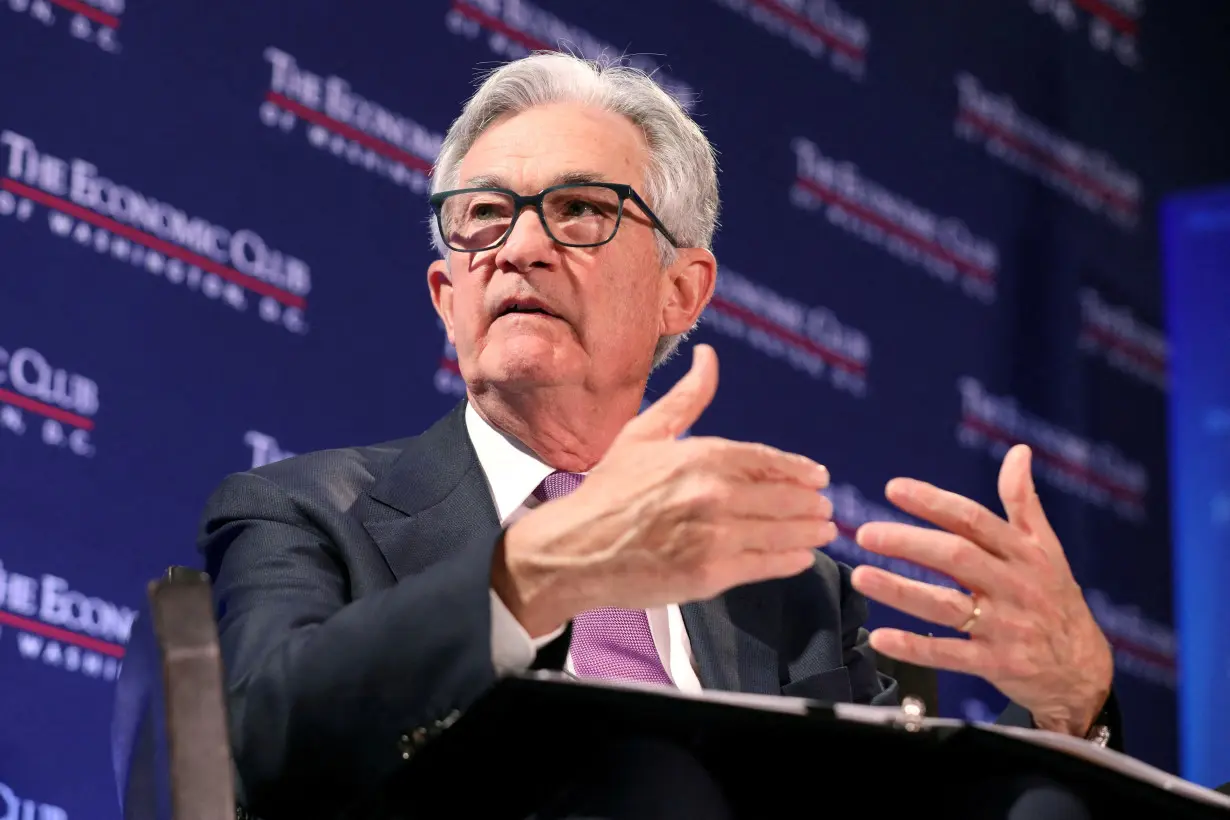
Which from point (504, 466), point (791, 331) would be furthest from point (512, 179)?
point (791, 331)

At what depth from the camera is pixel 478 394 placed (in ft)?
7.61

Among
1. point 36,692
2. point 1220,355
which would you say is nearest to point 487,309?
point 36,692

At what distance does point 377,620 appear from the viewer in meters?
1.55

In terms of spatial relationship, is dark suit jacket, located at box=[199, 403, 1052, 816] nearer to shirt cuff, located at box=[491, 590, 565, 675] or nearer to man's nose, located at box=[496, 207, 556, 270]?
shirt cuff, located at box=[491, 590, 565, 675]

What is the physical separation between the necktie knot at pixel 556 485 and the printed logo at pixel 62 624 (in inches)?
33.5

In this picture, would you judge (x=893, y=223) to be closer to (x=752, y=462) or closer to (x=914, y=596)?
(x=914, y=596)

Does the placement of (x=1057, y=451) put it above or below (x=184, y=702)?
above

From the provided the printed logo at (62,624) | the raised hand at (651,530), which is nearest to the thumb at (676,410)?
the raised hand at (651,530)

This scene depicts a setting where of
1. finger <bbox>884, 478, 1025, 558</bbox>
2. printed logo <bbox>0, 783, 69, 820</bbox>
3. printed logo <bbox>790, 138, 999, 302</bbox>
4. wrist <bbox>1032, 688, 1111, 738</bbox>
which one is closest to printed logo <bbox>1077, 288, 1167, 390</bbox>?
printed logo <bbox>790, 138, 999, 302</bbox>

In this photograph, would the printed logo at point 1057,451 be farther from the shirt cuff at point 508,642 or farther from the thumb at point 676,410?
the shirt cuff at point 508,642

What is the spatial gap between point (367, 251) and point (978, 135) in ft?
6.63

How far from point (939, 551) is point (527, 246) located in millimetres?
792

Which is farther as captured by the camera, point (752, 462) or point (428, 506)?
point (428, 506)

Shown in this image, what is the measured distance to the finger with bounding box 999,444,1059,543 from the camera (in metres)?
1.91
